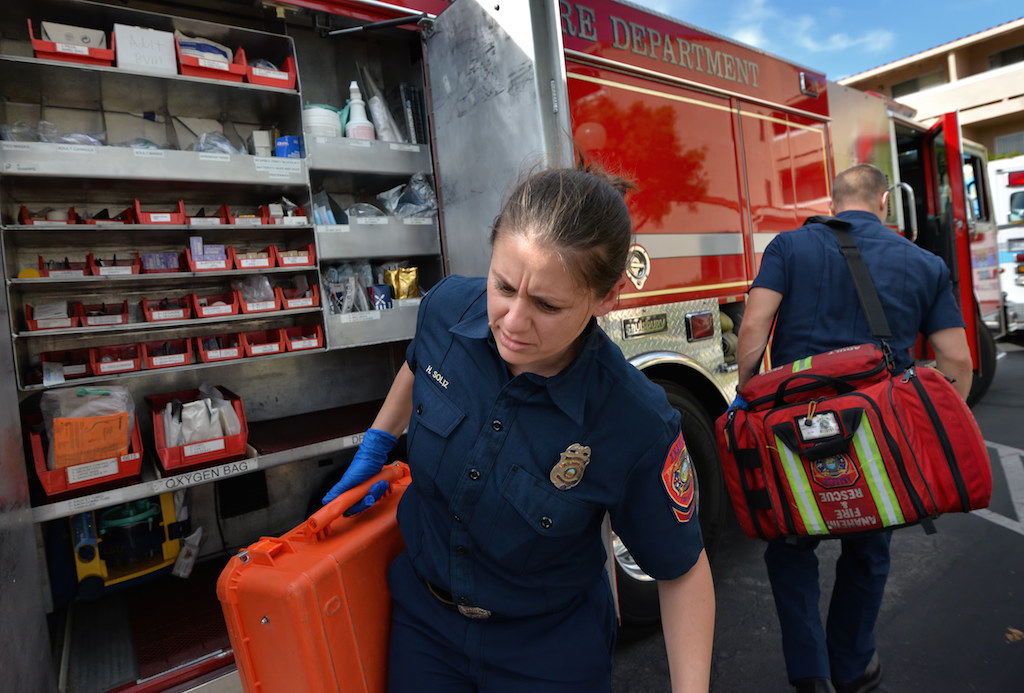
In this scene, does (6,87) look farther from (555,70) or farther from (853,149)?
(853,149)

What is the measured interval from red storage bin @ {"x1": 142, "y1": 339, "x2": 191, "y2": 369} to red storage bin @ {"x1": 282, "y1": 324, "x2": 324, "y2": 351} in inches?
15.8

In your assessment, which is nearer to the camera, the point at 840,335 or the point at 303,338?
the point at 840,335

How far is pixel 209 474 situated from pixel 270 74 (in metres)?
1.72

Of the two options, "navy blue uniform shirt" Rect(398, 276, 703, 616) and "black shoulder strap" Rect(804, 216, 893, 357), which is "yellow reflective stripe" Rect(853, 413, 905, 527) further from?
"navy blue uniform shirt" Rect(398, 276, 703, 616)

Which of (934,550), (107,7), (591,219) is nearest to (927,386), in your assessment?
(591,219)

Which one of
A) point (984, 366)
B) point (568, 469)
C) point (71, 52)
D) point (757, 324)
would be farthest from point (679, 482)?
point (984, 366)

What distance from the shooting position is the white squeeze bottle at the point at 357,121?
2.89m

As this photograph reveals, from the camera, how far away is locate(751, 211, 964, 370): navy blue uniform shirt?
2271 millimetres

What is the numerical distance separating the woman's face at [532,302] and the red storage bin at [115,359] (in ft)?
6.17

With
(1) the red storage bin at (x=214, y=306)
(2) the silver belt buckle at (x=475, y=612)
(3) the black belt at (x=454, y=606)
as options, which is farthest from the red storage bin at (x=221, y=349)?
(2) the silver belt buckle at (x=475, y=612)

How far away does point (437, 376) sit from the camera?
138 centimetres

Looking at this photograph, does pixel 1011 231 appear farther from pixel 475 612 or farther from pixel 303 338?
pixel 475 612

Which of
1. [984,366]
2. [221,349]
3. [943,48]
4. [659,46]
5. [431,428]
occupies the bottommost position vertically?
[984,366]

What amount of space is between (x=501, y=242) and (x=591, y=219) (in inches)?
7.2
